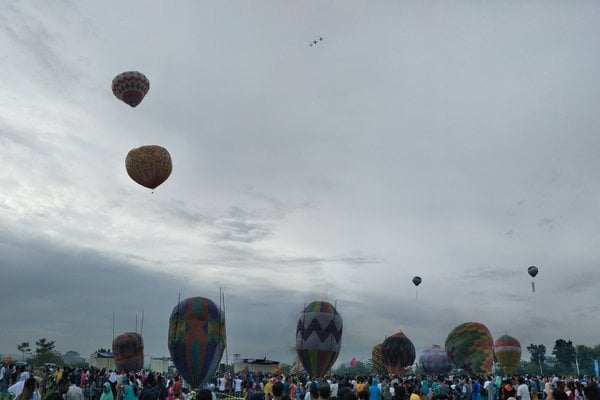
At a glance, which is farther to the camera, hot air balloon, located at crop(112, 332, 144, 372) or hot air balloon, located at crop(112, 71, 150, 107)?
hot air balloon, located at crop(112, 332, 144, 372)

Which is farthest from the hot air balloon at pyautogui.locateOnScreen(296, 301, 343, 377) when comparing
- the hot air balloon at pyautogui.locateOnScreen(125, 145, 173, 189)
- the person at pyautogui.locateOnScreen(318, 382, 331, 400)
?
the person at pyautogui.locateOnScreen(318, 382, 331, 400)

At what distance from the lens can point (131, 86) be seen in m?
38.3

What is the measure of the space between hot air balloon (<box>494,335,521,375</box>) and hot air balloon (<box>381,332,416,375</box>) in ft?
33.9

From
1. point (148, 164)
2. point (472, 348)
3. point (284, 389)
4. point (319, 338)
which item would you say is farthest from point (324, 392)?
point (472, 348)

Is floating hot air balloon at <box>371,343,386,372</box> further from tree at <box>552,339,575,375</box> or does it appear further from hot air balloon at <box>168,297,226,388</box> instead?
tree at <box>552,339,575,375</box>

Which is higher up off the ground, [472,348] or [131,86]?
[131,86]

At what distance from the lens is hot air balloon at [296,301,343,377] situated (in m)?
36.6

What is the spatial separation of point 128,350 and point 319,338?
740 inches

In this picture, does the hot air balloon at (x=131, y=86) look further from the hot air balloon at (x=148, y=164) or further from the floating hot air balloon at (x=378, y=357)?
the floating hot air balloon at (x=378, y=357)

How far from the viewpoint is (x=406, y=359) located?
5491cm

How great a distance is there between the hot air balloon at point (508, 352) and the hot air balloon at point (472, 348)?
34.4 inches

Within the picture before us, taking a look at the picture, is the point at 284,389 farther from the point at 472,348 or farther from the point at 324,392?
the point at 472,348

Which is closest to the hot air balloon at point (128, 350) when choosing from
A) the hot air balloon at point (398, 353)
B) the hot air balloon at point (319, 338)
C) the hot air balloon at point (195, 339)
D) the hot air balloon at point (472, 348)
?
the hot air balloon at point (319, 338)

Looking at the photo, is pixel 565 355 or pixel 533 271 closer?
pixel 533 271
